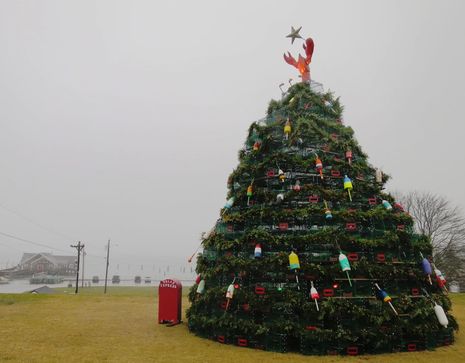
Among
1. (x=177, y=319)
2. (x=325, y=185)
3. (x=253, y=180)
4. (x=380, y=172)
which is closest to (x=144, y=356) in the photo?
(x=177, y=319)

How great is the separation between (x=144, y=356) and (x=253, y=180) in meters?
7.90

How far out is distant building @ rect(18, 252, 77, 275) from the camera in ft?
337

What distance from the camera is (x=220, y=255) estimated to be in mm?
14352

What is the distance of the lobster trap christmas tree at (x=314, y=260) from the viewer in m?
11.6

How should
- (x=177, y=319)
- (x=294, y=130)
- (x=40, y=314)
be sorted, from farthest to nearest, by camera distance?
1. (x=40, y=314)
2. (x=177, y=319)
3. (x=294, y=130)

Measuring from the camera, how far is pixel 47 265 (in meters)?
103

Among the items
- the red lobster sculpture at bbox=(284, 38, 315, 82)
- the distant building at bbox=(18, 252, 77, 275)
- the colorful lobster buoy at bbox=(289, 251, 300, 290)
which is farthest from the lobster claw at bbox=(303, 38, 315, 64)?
the distant building at bbox=(18, 252, 77, 275)

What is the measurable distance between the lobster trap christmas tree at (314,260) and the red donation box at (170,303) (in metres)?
1.20

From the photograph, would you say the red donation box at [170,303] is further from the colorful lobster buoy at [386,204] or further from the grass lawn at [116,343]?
the colorful lobster buoy at [386,204]

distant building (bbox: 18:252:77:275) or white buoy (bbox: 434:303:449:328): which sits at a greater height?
distant building (bbox: 18:252:77:275)

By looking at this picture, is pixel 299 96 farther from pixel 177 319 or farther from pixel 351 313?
pixel 177 319

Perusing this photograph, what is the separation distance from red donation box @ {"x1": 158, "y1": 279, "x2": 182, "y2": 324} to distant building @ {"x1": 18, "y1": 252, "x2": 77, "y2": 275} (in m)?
101

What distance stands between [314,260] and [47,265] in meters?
110

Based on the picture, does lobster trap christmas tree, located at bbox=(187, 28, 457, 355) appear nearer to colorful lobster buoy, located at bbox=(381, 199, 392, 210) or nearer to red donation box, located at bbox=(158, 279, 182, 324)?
colorful lobster buoy, located at bbox=(381, 199, 392, 210)
